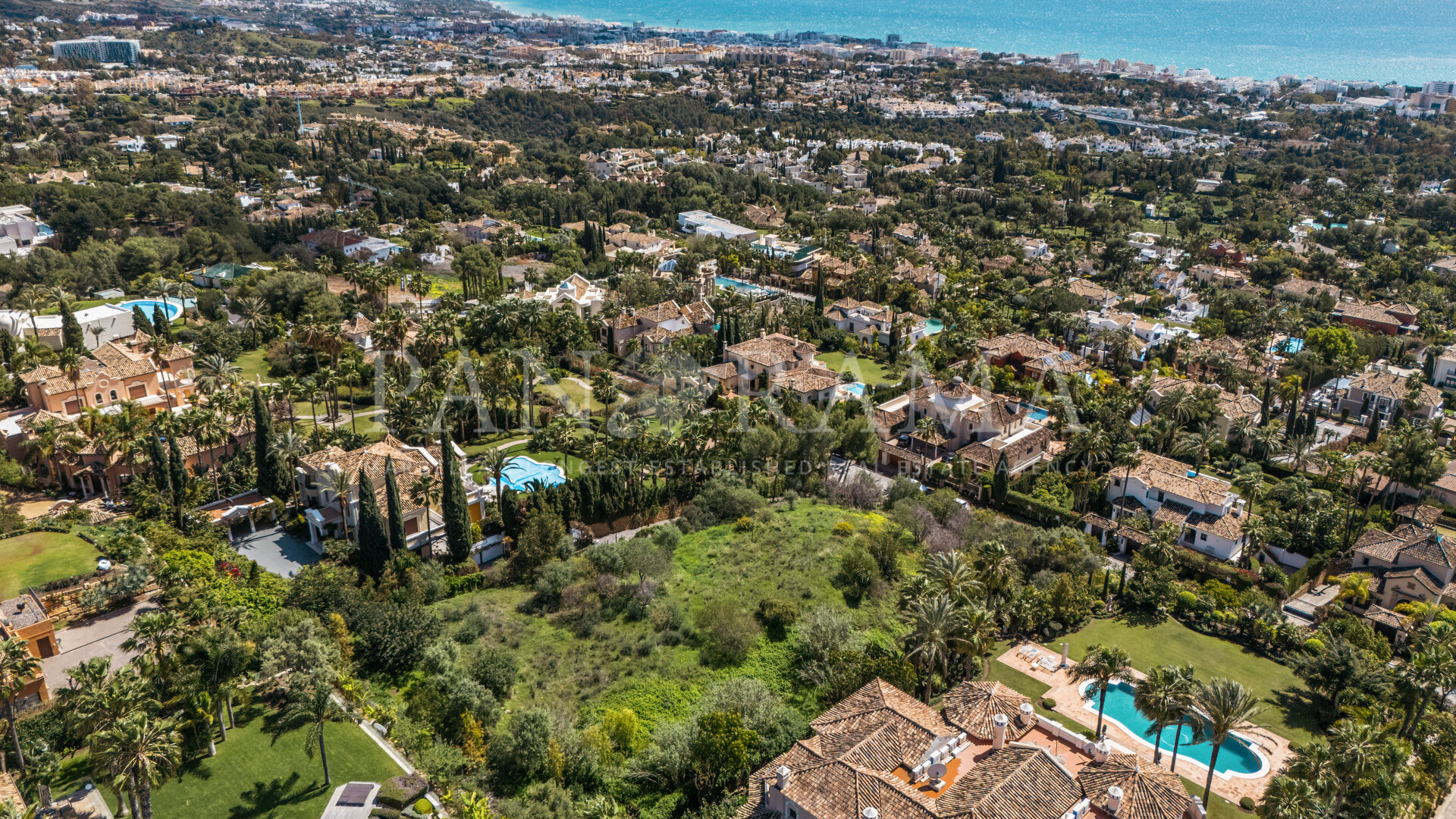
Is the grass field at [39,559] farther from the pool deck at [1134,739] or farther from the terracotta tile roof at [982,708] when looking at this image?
the pool deck at [1134,739]

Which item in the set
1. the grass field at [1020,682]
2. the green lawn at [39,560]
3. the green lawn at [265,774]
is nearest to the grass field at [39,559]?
the green lawn at [39,560]

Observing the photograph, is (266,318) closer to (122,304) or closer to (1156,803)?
(122,304)

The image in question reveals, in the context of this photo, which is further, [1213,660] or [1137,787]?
[1213,660]

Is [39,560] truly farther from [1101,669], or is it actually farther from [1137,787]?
[1137,787]

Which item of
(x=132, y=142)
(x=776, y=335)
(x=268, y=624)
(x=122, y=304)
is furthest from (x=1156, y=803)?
(x=132, y=142)

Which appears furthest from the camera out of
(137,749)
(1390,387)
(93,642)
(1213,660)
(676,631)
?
(1390,387)

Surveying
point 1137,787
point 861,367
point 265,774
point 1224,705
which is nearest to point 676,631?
point 265,774

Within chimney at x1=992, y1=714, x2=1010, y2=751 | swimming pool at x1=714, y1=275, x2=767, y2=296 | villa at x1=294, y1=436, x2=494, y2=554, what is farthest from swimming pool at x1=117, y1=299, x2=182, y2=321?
chimney at x1=992, y1=714, x2=1010, y2=751
